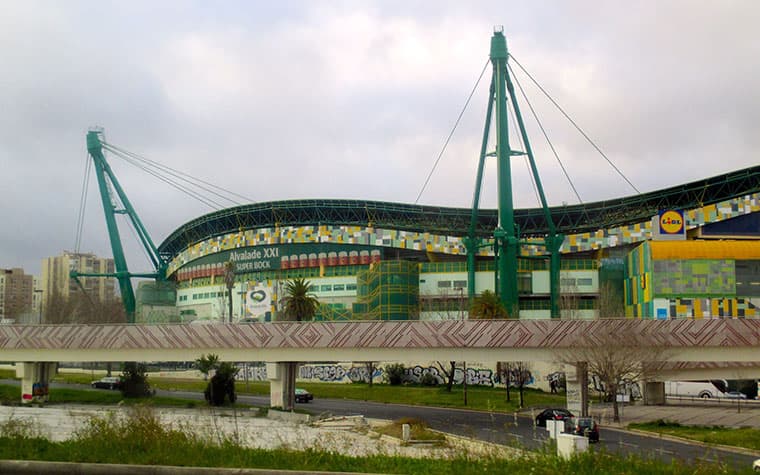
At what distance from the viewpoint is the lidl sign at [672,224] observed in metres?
94.2

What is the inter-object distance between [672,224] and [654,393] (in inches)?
1103

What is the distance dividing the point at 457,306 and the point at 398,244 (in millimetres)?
16958

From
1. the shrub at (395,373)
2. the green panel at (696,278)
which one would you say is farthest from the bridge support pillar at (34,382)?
the green panel at (696,278)

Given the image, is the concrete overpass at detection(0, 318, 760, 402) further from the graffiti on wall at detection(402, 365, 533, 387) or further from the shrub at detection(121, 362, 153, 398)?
the graffiti on wall at detection(402, 365, 533, 387)

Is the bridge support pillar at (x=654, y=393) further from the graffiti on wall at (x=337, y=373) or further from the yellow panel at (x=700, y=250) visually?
the graffiti on wall at (x=337, y=373)

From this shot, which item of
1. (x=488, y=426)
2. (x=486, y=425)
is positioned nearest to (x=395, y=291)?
(x=486, y=425)

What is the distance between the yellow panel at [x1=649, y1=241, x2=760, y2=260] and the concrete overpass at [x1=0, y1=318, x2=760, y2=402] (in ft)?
100

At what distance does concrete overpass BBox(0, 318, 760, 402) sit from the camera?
5578 centimetres

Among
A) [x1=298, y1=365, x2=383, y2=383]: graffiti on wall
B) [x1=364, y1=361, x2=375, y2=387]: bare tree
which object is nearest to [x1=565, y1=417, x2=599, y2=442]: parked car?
[x1=364, y1=361, x2=375, y2=387]: bare tree

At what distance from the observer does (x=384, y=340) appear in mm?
57812

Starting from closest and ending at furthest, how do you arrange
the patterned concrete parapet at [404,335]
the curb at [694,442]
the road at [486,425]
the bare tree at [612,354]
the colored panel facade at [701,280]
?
the road at [486,425]
the curb at [694,442]
the bare tree at [612,354]
the patterned concrete parapet at [404,335]
the colored panel facade at [701,280]

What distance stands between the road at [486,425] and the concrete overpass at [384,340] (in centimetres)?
524

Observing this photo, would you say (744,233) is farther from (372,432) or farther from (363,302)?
(372,432)

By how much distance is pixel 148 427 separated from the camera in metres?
20.8
